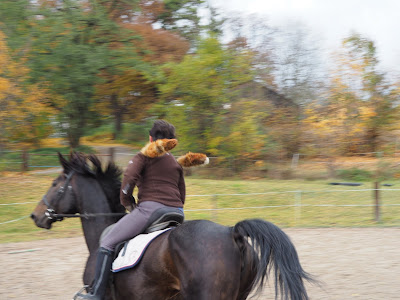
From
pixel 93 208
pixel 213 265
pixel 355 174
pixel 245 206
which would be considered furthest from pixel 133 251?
pixel 355 174

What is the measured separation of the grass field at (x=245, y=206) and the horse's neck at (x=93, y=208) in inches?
280

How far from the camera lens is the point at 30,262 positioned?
328 inches

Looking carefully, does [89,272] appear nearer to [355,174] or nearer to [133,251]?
[133,251]

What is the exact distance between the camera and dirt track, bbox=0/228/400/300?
634cm

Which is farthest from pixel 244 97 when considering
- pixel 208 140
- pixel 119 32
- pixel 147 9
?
pixel 147 9

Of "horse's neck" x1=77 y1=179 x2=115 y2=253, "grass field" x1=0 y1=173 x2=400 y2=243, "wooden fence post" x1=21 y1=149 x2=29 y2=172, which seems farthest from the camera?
"wooden fence post" x1=21 y1=149 x2=29 y2=172

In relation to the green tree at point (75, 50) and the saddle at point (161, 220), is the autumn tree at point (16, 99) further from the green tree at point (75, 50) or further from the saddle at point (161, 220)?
the saddle at point (161, 220)

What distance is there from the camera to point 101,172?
4.57m

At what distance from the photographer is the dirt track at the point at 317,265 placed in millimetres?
6336

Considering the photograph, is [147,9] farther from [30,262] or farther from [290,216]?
[30,262]

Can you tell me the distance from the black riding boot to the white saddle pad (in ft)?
0.21

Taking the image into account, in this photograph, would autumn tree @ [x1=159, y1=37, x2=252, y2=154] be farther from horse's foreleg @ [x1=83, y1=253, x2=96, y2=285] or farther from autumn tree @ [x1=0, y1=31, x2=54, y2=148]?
horse's foreleg @ [x1=83, y1=253, x2=96, y2=285]

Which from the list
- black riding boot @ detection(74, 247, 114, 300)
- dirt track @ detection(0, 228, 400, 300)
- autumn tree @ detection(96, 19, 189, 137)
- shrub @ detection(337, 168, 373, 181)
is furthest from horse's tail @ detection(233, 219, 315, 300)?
autumn tree @ detection(96, 19, 189, 137)

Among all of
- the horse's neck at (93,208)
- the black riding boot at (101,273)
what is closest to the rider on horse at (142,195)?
the black riding boot at (101,273)
